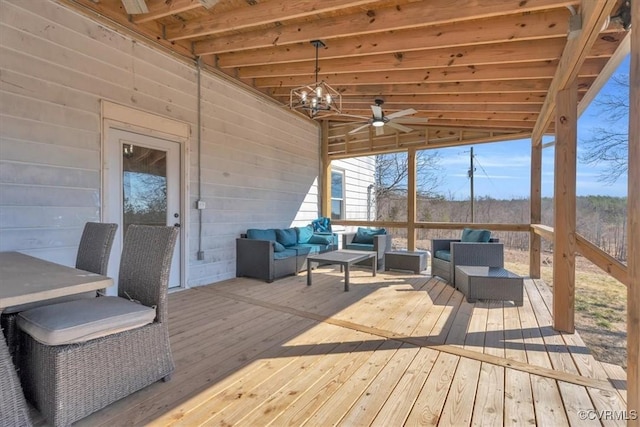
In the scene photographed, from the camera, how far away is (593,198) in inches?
120

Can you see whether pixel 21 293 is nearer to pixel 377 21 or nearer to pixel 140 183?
pixel 140 183

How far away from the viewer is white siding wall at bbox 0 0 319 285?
114 inches

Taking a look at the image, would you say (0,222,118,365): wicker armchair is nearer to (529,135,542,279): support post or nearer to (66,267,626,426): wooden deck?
(66,267,626,426): wooden deck

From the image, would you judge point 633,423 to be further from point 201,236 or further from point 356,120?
point 356,120

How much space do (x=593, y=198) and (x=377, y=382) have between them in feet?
8.96

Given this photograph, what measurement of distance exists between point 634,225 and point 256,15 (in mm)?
3690

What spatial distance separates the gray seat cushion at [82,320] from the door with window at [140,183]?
6.56ft

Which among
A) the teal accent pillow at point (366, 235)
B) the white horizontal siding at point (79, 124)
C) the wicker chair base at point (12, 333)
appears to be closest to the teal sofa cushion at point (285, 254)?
the white horizontal siding at point (79, 124)

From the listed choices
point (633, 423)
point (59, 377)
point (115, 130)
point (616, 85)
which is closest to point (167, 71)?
point (115, 130)

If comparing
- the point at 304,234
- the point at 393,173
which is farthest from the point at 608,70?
the point at 393,173

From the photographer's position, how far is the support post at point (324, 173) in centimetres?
791

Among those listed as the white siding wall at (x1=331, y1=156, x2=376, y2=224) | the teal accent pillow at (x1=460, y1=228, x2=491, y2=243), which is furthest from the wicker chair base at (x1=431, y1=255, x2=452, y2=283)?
the white siding wall at (x1=331, y1=156, x2=376, y2=224)

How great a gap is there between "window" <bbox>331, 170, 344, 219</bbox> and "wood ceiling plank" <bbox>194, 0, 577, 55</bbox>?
482 cm

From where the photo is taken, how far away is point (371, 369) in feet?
7.62
